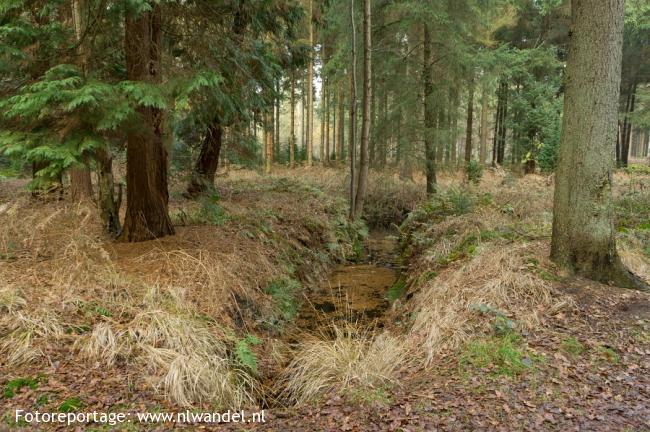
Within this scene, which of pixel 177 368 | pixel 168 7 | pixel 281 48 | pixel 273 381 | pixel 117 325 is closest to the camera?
pixel 177 368

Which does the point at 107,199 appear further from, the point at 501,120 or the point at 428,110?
the point at 501,120

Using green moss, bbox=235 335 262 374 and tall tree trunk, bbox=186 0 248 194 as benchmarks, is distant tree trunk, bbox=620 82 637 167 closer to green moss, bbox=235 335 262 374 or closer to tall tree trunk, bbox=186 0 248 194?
tall tree trunk, bbox=186 0 248 194

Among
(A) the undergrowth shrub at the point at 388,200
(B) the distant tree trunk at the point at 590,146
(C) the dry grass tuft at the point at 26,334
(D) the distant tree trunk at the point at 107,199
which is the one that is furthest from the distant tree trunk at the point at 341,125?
(C) the dry grass tuft at the point at 26,334

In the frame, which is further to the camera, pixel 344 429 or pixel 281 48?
pixel 281 48

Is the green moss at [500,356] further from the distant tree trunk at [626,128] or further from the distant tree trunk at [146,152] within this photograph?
the distant tree trunk at [626,128]

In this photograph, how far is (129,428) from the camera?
10.3ft

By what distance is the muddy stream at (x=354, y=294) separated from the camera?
6640mm

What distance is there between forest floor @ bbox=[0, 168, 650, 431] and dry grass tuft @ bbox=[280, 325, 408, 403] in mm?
20

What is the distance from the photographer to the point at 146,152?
598cm

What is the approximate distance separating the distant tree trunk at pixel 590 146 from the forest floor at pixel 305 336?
40 cm

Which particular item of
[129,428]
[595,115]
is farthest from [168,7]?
[595,115]

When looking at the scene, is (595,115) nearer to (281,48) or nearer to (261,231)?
(261,231)

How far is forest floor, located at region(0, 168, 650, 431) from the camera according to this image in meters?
3.37

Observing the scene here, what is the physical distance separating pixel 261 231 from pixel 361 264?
9.97 ft
